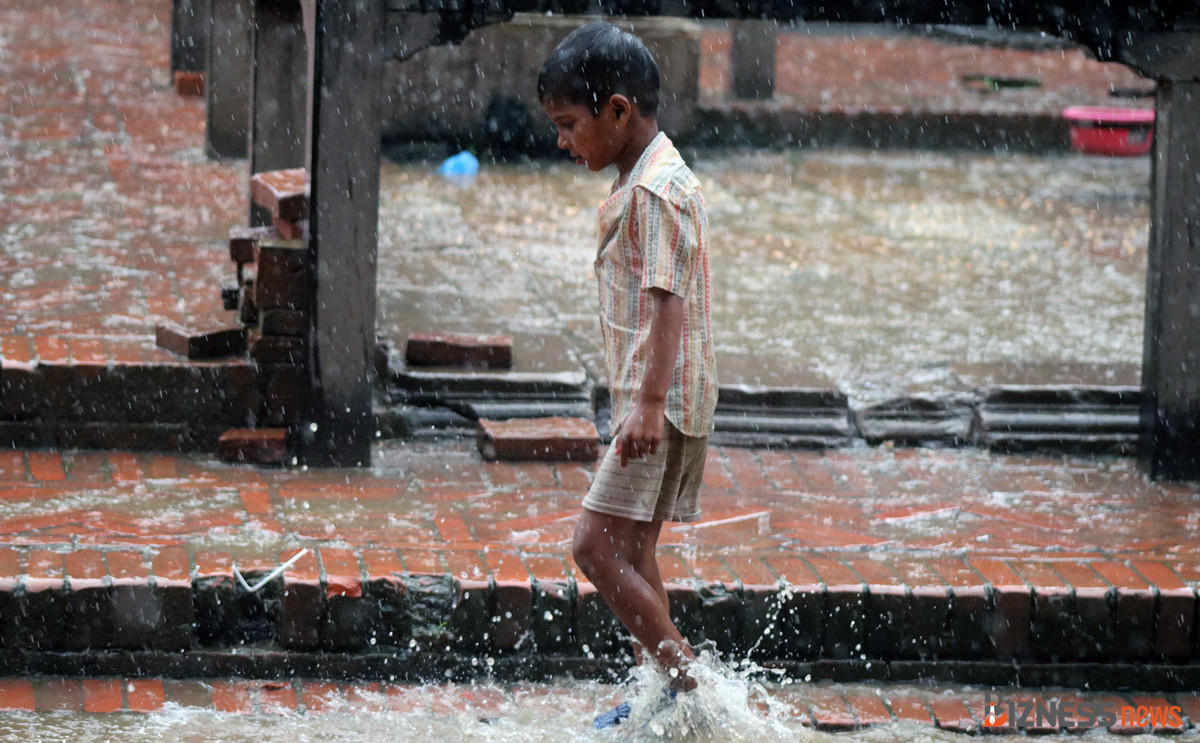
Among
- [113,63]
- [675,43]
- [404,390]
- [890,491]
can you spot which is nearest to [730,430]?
[890,491]

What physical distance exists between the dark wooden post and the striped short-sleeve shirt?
2.52m

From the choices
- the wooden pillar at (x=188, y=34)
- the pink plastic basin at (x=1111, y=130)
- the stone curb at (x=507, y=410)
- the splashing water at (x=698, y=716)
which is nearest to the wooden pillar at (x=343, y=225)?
the stone curb at (x=507, y=410)

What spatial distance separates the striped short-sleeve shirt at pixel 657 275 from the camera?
3.54 meters

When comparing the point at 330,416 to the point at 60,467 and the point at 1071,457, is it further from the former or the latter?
the point at 1071,457

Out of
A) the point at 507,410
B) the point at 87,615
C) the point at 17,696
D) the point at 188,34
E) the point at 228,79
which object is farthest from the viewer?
the point at 188,34

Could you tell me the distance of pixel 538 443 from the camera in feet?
18.5

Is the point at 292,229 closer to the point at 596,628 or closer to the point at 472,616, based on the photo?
the point at 472,616

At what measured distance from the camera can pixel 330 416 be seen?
17.9 feet

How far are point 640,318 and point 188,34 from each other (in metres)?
8.61

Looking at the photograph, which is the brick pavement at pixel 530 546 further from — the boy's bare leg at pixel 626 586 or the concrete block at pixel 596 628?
the boy's bare leg at pixel 626 586

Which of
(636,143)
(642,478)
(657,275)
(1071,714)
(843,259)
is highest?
(636,143)

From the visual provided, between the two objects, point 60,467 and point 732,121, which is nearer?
point 60,467

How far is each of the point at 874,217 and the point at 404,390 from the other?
4.96 metres

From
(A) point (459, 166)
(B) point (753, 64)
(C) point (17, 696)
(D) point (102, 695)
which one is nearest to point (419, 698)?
(D) point (102, 695)
